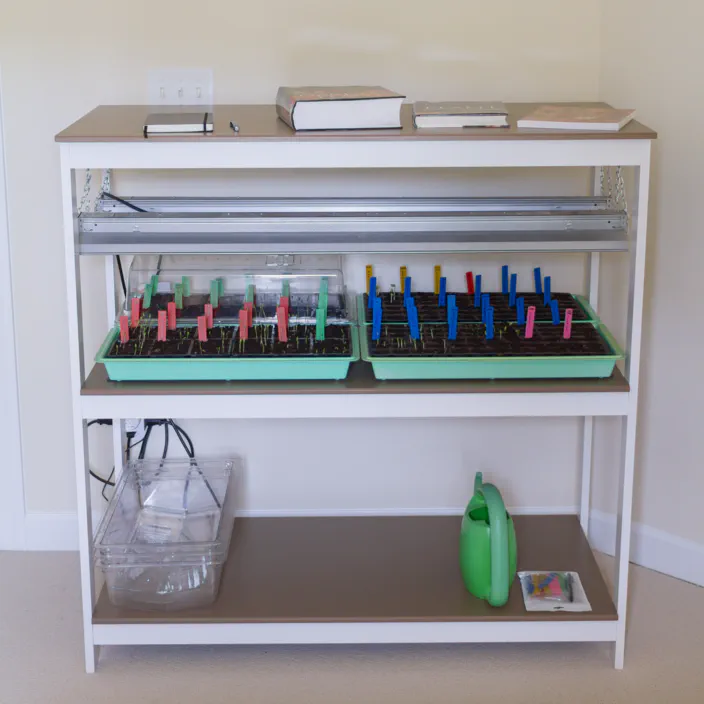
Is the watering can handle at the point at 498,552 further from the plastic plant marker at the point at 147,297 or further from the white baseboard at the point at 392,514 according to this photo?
the plastic plant marker at the point at 147,297

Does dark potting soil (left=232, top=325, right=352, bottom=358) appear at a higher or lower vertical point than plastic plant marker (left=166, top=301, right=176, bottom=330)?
lower

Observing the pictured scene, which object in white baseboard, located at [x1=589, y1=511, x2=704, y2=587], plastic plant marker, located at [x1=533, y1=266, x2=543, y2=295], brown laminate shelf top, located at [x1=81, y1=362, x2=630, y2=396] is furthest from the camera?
white baseboard, located at [x1=589, y1=511, x2=704, y2=587]

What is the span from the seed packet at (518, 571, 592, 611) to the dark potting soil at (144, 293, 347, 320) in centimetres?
70

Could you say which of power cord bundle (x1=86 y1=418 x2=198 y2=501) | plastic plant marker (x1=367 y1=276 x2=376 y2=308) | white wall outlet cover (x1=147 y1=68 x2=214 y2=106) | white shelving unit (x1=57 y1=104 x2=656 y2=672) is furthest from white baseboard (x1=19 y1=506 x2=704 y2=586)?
white wall outlet cover (x1=147 y1=68 x2=214 y2=106)

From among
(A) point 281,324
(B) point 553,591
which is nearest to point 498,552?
(B) point 553,591

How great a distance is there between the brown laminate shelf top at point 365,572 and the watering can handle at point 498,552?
0.04m

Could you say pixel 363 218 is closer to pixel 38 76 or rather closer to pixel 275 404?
pixel 275 404

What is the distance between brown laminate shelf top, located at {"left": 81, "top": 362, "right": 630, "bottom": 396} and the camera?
207 centimetres

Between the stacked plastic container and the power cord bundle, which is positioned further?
the power cord bundle

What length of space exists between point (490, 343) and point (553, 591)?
0.57m

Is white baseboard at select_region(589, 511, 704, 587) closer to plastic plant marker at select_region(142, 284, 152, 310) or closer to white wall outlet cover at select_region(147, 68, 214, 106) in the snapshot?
plastic plant marker at select_region(142, 284, 152, 310)

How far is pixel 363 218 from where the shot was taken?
6.74 feet

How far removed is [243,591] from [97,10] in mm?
1317

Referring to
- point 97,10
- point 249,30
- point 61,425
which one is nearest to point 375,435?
point 61,425
